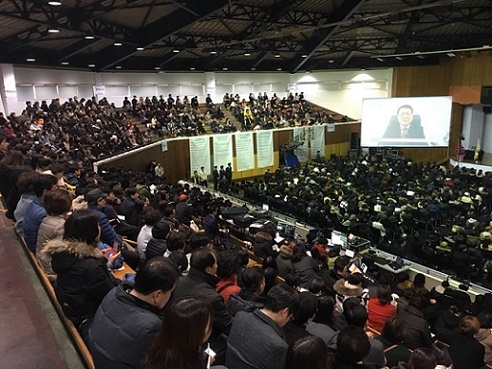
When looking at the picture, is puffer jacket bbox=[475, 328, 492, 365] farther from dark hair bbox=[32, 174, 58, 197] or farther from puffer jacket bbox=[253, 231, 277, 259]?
dark hair bbox=[32, 174, 58, 197]

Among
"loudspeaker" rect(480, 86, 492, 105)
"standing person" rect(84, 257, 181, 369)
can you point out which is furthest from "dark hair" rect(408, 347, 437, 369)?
"loudspeaker" rect(480, 86, 492, 105)

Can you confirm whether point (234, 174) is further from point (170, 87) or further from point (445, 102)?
point (445, 102)

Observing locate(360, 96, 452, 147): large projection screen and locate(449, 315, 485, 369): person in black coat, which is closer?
locate(449, 315, 485, 369): person in black coat

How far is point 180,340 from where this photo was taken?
1622 mm

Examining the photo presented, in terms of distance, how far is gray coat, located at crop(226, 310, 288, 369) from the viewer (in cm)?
220

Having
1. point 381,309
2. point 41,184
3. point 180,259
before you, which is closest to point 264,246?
point 381,309

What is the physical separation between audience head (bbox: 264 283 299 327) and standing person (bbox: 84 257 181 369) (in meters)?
0.66

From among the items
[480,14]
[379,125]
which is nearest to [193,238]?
A: [379,125]

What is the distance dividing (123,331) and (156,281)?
26 cm

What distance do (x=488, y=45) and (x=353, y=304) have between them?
Answer: 56.2 feet

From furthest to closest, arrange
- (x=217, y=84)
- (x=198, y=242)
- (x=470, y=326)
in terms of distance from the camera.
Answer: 1. (x=217, y=84)
2. (x=470, y=326)
3. (x=198, y=242)

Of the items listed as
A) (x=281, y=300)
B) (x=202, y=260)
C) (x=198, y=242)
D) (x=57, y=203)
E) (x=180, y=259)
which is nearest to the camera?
(x=281, y=300)

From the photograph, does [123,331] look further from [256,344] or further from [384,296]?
[384,296]

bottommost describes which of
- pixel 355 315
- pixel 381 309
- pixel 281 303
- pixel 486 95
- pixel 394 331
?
pixel 381 309
